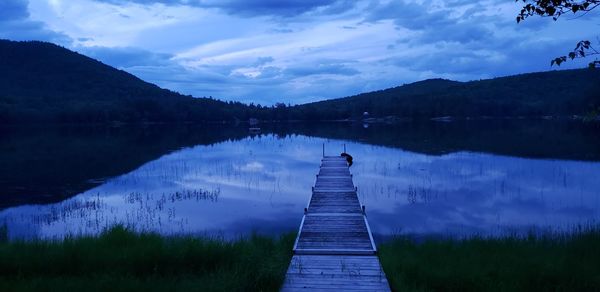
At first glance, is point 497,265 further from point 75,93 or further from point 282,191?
point 75,93

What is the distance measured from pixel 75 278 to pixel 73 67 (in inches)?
6305

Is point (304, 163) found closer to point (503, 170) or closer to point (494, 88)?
point (503, 170)

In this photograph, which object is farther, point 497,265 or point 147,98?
point 147,98

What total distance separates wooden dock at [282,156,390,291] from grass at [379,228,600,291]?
1.40ft

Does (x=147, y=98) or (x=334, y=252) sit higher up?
(x=147, y=98)

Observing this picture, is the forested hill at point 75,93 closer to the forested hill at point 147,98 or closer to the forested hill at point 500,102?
the forested hill at point 147,98

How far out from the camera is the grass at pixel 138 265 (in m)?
8.01

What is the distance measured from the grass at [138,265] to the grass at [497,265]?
2.50m

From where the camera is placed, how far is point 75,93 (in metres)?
143

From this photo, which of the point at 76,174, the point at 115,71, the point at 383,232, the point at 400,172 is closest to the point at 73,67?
the point at 115,71

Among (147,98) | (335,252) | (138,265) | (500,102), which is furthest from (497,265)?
(500,102)

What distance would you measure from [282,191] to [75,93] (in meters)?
138

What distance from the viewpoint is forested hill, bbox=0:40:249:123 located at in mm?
124000

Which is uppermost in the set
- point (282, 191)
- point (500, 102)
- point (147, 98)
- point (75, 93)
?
point (75, 93)
